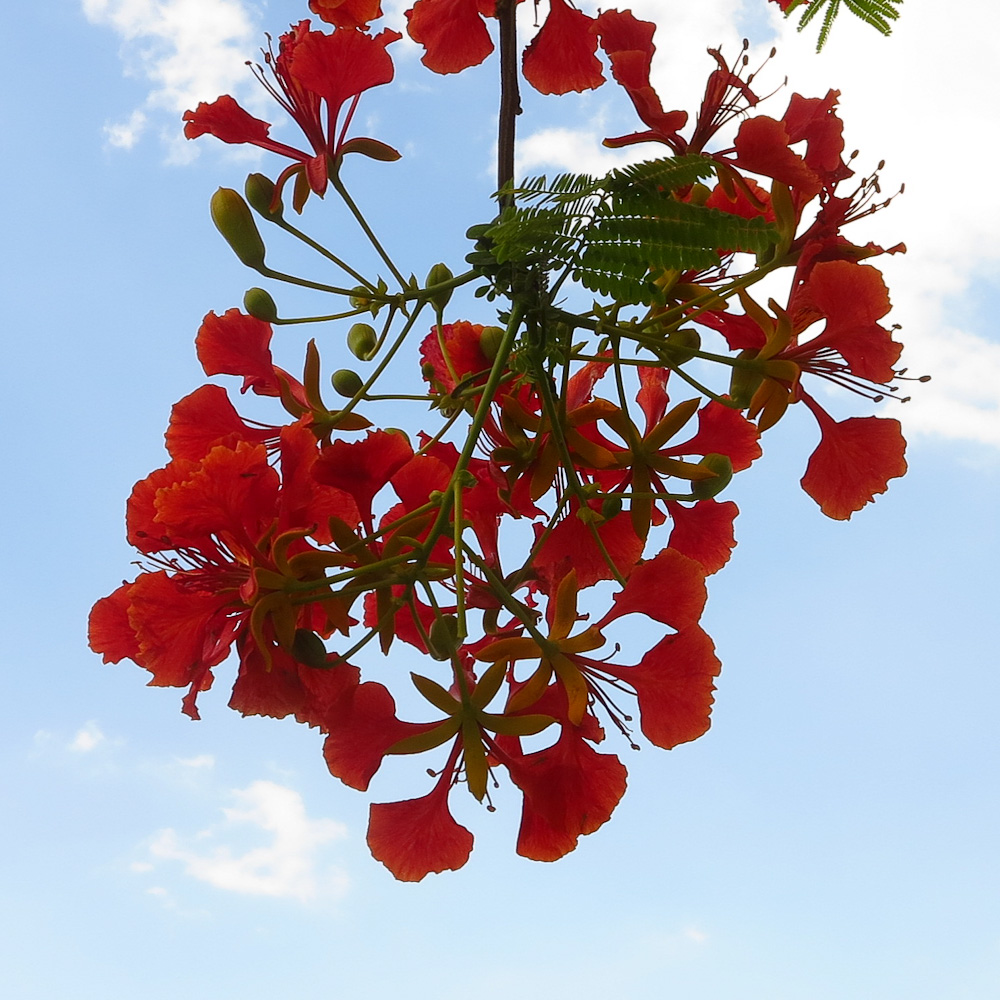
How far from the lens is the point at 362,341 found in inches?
69.8

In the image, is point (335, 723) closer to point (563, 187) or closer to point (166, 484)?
point (166, 484)

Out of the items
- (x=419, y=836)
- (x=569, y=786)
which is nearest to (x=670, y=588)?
(x=569, y=786)

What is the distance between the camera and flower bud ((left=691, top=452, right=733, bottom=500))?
1.65 meters

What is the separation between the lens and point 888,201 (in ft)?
6.31

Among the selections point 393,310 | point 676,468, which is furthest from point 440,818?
point 393,310

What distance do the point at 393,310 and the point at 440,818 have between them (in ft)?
2.56

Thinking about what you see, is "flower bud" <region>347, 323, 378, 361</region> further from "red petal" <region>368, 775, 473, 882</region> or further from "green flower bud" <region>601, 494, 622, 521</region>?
"red petal" <region>368, 775, 473, 882</region>

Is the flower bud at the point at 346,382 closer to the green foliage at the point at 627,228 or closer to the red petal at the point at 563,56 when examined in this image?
the green foliage at the point at 627,228

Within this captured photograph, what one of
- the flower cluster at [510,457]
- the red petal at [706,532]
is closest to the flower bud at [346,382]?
the flower cluster at [510,457]

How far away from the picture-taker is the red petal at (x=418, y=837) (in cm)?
167

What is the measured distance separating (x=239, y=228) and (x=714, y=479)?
83 centimetres

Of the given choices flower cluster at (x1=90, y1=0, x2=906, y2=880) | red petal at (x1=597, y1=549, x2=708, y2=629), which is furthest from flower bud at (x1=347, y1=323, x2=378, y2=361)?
red petal at (x1=597, y1=549, x2=708, y2=629)

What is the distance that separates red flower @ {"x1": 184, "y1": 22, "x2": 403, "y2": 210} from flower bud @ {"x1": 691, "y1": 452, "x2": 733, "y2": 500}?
707mm

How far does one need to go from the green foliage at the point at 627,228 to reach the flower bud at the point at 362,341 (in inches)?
13.1
